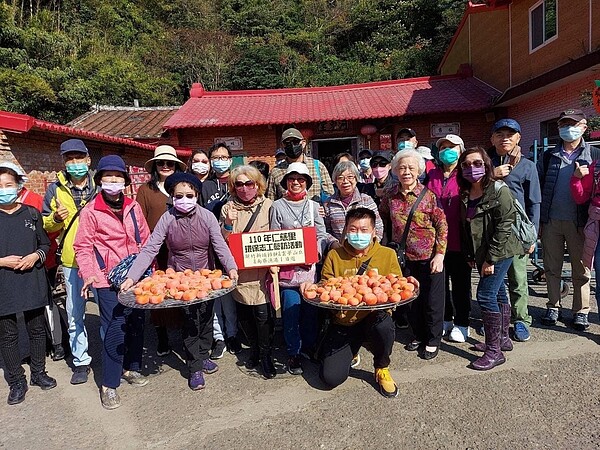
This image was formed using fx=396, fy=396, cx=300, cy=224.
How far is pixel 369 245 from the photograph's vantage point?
3553 mm

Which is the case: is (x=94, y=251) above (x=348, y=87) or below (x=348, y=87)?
below

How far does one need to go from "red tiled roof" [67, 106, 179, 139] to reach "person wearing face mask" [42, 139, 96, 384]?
11814 millimetres

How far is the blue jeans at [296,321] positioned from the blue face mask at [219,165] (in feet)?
5.84

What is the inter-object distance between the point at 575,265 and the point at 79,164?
5491mm

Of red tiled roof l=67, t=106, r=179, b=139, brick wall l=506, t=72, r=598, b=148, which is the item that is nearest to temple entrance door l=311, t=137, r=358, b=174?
brick wall l=506, t=72, r=598, b=148

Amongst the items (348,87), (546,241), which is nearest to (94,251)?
(546,241)

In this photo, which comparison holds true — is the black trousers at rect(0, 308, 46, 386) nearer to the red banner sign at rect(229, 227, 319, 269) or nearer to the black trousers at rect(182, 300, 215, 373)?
the black trousers at rect(182, 300, 215, 373)

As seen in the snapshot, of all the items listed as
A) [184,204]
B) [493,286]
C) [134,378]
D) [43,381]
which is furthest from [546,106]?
[43,381]

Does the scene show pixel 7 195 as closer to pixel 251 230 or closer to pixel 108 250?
pixel 108 250

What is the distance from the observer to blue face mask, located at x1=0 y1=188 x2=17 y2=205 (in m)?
3.41

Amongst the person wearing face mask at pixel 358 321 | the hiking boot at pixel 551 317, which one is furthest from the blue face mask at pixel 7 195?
the hiking boot at pixel 551 317

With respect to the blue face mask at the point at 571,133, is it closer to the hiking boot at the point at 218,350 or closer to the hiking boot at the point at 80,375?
the hiking boot at the point at 218,350

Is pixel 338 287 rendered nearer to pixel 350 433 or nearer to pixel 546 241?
pixel 350 433

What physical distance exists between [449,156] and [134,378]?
3855 mm
